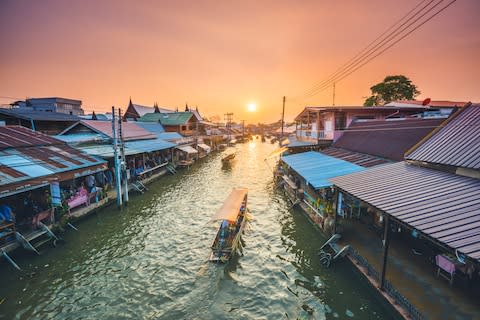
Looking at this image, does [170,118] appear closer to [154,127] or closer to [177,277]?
[154,127]

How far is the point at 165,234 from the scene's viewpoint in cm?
1579

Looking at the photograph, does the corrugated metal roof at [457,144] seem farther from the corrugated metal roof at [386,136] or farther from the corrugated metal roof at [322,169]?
the corrugated metal roof at [322,169]

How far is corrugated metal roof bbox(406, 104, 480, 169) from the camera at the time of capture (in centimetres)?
980

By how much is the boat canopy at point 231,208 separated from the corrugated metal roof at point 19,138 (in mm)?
15007

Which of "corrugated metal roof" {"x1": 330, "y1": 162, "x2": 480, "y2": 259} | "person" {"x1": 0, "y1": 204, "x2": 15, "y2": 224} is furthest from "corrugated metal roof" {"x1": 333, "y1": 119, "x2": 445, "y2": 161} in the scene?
"person" {"x1": 0, "y1": 204, "x2": 15, "y2": 224}

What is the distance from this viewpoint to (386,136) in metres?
19.6

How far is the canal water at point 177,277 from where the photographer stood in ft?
30.5

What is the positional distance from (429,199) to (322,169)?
30.7 ft

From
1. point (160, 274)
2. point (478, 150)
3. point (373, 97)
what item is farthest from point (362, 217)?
point (373, 97)

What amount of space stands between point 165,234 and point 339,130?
20826mm

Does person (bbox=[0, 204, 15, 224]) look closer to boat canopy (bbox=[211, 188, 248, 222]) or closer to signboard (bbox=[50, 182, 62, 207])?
signboard (bbox=[50, 182, 62, 207])

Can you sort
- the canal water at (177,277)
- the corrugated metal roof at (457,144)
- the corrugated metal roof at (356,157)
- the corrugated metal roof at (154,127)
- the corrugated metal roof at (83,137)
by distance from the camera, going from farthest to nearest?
the corrugated metal roof at (154,127)
the corrugated metal roof at (83,137)
the corrugated metal roof at (356,157)
the corrugated metal roof at (457,144)
the canal water at (177,277)

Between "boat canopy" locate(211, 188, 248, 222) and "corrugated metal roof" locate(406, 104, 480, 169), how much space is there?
Answer: 1019 cm

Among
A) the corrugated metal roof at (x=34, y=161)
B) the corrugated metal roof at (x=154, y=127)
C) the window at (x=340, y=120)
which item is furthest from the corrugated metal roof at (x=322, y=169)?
the corrugated metal roof at (x=154, y=127)
